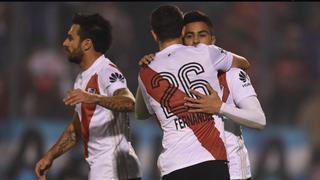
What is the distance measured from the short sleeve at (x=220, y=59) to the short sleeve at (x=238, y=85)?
0.12 m

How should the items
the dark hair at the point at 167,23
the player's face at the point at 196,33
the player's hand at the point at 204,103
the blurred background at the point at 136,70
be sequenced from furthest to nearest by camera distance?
the blurred background at the point at 136,70 < the player's face at the point at 196,33 < the dark hair at the point at 167,23 < the player's hand at the point at 204,103

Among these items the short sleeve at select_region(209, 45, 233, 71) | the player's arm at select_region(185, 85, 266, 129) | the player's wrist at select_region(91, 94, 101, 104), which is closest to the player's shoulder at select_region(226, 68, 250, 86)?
the short sleeve at select_region(209, 45, 233, 71)

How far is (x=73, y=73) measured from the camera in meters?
10.1

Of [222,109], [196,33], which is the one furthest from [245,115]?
[196,33]

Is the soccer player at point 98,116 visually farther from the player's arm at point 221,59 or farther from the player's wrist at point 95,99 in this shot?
the player's arm at point 221,59

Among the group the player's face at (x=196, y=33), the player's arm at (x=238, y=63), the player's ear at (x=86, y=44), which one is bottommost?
the player's arm at (x=238, y=63)

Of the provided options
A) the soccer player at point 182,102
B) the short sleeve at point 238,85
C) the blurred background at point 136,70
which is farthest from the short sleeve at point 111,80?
the blurred background at point 136,70

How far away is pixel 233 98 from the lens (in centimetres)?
531

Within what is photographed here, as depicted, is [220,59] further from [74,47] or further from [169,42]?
[74,47]

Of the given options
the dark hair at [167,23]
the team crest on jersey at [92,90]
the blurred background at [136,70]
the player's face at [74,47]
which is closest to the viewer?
the dark hair at [167,23]

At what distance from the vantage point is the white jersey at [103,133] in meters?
5.80

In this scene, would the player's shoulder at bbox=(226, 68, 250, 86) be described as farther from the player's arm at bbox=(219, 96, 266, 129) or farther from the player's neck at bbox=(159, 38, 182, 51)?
the player's neck at bbox=(159, 38, 182, 51)

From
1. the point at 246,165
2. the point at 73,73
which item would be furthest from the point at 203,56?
the point at 73,73

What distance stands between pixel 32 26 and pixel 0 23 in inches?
15.4
